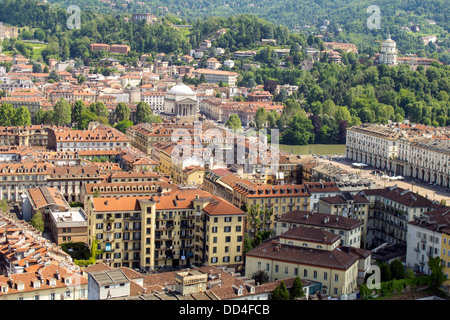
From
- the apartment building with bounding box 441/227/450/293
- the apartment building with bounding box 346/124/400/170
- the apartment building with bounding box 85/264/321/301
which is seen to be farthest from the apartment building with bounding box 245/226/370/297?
the apartment building with bounding box 346/124/400/170

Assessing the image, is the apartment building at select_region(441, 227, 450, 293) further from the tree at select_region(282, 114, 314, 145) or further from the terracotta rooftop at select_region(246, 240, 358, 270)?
the tree at select_region(282, 114, 314, 145)

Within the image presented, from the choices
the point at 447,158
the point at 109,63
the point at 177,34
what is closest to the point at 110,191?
the point at 447,158

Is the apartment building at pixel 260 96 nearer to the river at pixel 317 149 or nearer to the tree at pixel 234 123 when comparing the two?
the river at pixel 317 149

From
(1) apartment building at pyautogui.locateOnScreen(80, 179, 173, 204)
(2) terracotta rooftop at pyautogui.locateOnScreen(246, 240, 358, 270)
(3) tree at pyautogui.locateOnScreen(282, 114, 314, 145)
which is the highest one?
(2) terracotta rooftop at pyautogui.locateOnScreen(246, 240, 358, 270)

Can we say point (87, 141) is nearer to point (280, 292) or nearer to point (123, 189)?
point (123, 189)

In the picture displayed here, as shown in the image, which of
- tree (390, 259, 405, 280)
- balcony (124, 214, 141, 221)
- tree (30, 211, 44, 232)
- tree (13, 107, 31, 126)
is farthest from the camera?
tree (13, 107, 31, 126)

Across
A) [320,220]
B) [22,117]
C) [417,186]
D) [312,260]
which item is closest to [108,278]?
[312,260]
